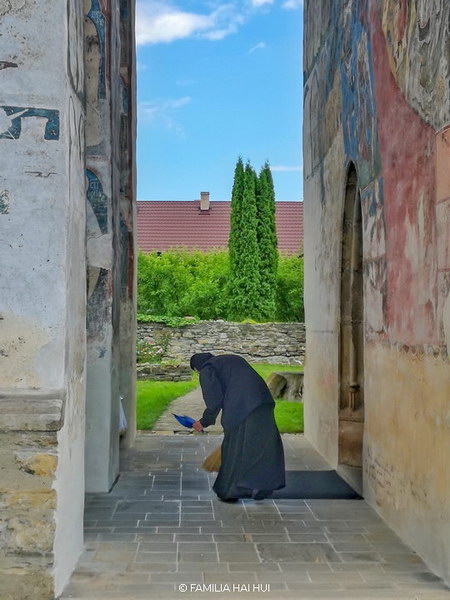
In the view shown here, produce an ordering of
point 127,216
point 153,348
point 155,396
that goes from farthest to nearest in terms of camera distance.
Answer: point 153,348
point 155,396
point 127,216

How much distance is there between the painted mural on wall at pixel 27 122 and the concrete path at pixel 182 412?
695 cm

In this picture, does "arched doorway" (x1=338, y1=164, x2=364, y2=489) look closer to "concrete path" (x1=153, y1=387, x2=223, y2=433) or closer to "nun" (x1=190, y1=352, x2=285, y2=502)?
"nun" (x1=190, y1=352, x2=285, y2=502)

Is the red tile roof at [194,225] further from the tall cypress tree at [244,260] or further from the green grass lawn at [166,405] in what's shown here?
the green grass lawn at [166,405]

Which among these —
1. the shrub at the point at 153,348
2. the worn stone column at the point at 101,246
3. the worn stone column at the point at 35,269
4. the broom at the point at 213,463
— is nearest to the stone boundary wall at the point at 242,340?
the shrub at the point at 153,348

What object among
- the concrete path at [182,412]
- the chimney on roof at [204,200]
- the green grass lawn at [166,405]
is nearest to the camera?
the concrete path at [182,412]

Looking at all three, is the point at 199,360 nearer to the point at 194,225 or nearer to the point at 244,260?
the point at 244,260

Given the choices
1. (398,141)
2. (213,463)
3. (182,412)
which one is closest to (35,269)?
(398,141)

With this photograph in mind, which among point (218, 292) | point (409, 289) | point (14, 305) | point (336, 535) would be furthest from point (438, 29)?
point (218, 292)

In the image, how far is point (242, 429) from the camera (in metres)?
6.57

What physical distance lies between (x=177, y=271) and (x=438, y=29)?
23.2 m

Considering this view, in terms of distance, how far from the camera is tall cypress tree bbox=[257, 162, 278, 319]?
2567cm

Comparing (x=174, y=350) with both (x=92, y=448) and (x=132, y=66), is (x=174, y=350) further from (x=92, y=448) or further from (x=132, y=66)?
(x=92, y=448)

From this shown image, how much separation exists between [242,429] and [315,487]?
1.07 meters

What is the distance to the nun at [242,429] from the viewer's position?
21.2 ft
